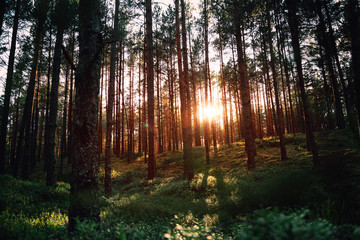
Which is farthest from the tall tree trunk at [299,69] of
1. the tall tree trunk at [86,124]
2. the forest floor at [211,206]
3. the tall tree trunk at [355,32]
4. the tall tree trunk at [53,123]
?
the tall tree trunk at [53,123]

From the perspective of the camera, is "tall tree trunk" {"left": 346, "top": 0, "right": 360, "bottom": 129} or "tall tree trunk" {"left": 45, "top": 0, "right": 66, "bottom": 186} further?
"tall tree trunk" {"left": 45, "top": 0, "right": 66, "bottom": 186}

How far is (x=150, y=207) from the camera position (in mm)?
5848

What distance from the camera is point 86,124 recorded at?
3.24m

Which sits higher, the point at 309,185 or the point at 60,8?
the point at 60,8

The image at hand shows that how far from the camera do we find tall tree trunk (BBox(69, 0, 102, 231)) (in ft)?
10.0

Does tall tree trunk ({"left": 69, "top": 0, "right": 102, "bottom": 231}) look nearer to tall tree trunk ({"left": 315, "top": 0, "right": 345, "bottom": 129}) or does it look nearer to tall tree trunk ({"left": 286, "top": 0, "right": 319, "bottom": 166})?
tall tree trunk ({"left": 286, "top": 0, "right": 319, "bottom": 166})

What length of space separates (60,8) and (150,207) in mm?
9684

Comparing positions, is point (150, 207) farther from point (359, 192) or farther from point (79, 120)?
point (359, 192)

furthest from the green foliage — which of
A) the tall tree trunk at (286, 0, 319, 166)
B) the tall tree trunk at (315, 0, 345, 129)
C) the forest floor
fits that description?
the tall tree trunk at (315, 0, 345, 129)

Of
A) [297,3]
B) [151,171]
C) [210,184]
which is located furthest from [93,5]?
[297,3]

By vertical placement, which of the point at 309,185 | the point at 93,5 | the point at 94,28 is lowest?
the point at 309,185

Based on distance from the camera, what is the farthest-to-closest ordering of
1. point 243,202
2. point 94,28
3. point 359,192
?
point 243,202, point 359,192, point 94,28

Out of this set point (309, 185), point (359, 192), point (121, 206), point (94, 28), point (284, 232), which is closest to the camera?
point (284, 232)

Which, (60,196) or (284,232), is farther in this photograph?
(60,196)
